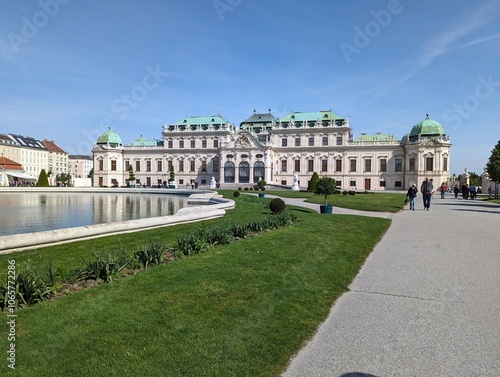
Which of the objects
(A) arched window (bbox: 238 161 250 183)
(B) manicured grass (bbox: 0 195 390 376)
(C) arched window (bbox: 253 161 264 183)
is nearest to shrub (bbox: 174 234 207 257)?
(B) manicured grass (bbox: 0 195 390 376)

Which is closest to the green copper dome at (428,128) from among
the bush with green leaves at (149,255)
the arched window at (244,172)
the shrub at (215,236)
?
the arched window at (244,172)

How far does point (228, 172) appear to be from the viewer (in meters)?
73.8

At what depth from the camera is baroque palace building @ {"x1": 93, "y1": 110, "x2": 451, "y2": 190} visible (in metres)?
65.8

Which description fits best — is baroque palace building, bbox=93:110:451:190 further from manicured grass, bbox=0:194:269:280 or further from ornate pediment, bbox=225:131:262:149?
manicured grass, bbox=0:194:269:280

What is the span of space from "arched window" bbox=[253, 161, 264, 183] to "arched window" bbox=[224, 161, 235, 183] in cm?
497

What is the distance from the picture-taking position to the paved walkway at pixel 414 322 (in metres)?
3.91

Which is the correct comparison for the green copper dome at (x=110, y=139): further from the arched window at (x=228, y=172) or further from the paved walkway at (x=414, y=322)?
the paved walkway at (x=414, y=322)

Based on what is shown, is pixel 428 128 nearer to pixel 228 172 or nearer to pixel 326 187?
pixel 228 172

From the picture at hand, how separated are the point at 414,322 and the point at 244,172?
2658 inches

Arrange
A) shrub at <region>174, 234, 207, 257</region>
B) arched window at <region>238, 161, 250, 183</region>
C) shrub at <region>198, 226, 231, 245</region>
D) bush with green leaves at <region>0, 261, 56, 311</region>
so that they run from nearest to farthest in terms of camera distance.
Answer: bush with green leaves at <region>0, 261, 56, 311</region> → shrub at <region>174, 234, 207, 257</region> → shrub at <region>198, 226, 231, 245</region> → arched window at <region>238, 161, 250, 183</region>

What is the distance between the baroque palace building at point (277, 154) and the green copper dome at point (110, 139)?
0.82 ft

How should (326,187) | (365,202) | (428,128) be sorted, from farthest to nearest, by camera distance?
(428,128), (365,202), (326,187)

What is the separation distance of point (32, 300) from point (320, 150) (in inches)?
2729

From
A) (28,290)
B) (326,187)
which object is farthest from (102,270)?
(326,187)
